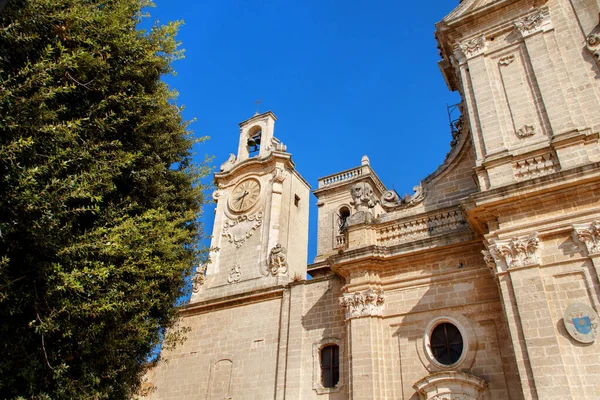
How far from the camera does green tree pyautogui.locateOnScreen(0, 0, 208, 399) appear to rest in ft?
18.7

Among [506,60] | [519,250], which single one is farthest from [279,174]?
[519,250]

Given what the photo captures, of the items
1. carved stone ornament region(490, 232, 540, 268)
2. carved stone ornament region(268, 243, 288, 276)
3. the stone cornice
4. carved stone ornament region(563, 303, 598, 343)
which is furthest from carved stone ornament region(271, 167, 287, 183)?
carved stone ornament region(563, 303, 598, 343)

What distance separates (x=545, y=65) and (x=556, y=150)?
8.17ft

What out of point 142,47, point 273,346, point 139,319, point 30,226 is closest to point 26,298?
point 30,226

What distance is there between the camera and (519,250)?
8641 mm

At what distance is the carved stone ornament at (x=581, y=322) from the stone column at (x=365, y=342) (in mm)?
3904

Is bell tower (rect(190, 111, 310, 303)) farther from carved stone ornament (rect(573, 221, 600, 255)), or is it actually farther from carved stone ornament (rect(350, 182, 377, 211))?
carved stone ornament (rect(573, 221, 600, 255))

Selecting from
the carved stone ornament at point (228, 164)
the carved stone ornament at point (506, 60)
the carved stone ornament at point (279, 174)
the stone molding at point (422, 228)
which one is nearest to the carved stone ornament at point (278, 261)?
the carved stone ornament at point (279, 174)

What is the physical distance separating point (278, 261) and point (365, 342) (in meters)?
4.83

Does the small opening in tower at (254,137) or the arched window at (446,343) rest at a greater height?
the small opening in tower at (254,137)

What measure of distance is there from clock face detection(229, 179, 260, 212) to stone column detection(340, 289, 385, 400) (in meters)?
6.64

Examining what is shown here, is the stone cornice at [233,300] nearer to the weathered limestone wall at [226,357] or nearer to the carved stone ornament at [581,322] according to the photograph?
the weathered limestone wall at [226,357]

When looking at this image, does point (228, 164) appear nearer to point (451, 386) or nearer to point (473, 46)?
point (473, 46)

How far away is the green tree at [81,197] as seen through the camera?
569cm
